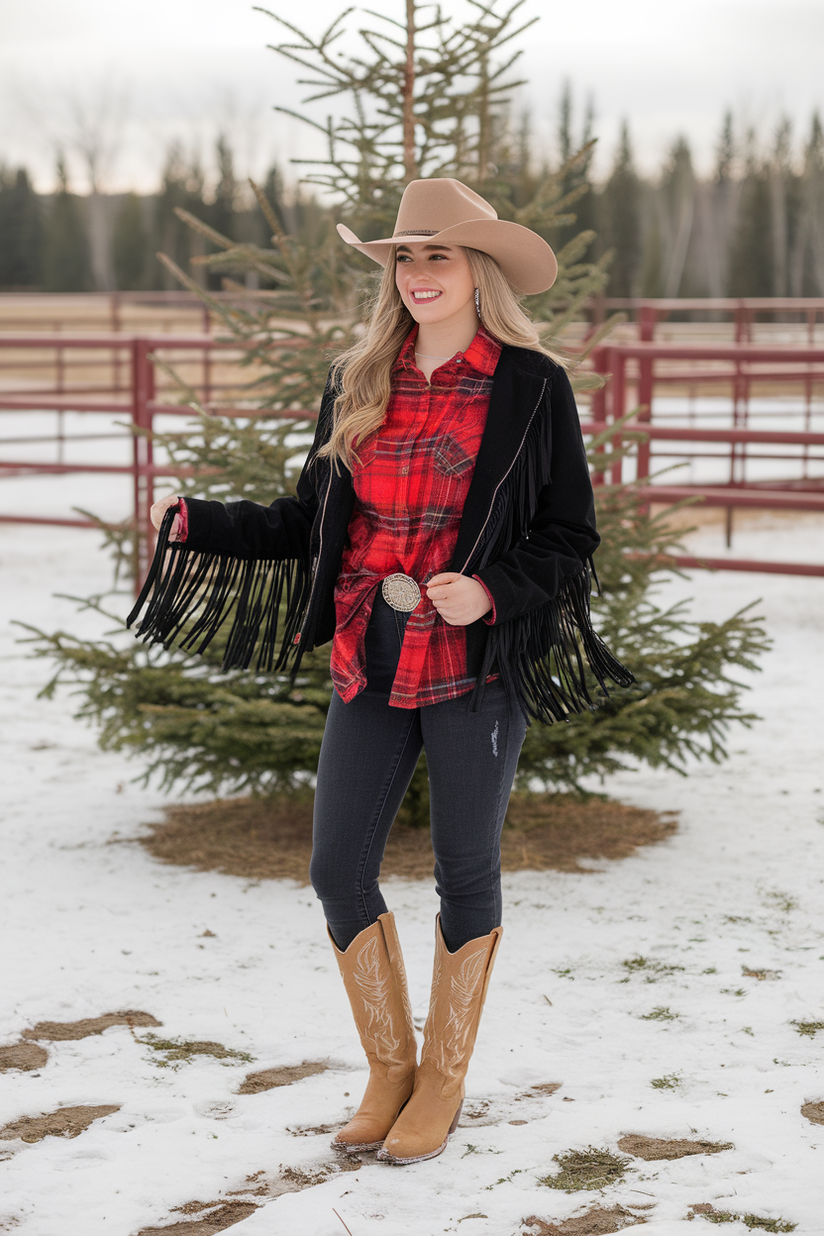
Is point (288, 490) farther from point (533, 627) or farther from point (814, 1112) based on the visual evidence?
point (814, 1112)

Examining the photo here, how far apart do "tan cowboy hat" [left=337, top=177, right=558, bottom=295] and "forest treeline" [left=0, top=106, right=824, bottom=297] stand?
135 ft

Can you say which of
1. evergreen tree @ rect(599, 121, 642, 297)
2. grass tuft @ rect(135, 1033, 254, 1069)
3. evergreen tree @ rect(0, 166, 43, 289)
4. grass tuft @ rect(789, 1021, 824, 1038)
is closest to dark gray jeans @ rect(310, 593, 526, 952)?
grass tuft @ rect(135, 1033, 254, 1069)

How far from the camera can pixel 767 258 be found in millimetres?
42688

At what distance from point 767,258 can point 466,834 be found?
4347 centimetres

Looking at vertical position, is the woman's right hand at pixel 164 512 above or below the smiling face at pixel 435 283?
below

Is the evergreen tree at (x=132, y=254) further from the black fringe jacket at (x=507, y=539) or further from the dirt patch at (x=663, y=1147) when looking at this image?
the dirt patch at (x=663, y=1147)

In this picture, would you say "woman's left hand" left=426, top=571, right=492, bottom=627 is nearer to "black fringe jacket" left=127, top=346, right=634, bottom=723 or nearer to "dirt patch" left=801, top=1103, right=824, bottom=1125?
"black fringe jacket" left=127, top=346, right=634, bottom=723

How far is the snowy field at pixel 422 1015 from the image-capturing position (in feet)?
7.20

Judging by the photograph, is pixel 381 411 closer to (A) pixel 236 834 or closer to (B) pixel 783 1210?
(B) pixel 783 1210

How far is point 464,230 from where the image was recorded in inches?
87.4

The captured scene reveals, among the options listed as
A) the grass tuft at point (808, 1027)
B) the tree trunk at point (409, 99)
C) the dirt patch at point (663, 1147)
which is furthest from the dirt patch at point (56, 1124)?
the tree trunk at point (409, 99)

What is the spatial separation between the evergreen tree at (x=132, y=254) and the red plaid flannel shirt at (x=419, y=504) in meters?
49.8

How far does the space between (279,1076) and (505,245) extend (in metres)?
1.60

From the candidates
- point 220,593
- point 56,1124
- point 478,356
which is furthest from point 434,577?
point 56,1124
